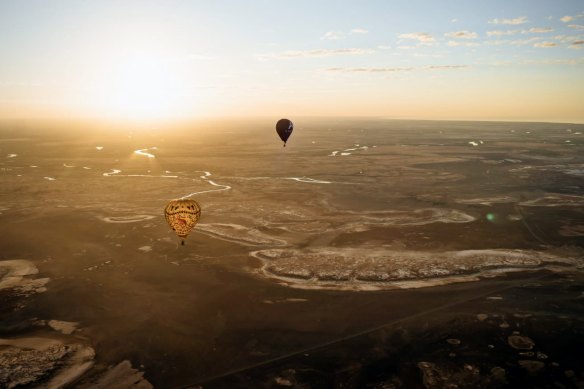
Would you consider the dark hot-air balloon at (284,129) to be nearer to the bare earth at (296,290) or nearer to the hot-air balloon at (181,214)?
the bare earth at (296,290)

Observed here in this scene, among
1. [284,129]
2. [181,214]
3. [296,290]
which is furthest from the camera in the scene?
[284,129]

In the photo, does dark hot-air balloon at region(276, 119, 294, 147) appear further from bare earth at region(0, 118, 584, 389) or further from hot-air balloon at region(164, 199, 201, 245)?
hot-air balloon at region(164, 199, 201, 245)

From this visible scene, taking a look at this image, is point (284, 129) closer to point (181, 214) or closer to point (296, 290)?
point (181, 214)

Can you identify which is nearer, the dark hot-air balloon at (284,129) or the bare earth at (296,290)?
the bare earth at (296,290)

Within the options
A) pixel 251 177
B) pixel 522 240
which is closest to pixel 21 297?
pixel 522 240

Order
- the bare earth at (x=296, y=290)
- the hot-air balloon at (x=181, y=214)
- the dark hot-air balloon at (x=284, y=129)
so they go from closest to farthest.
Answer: the bare earth at (x=296, y=290), the hot-air balloon at (x=181, y=214), the dark hot-air balloon at (x=284, y=129)

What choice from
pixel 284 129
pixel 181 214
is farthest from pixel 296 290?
pixel 284 129

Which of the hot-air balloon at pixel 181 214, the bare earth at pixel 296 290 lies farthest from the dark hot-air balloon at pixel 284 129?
the hot-air balloon at pixel 181 214

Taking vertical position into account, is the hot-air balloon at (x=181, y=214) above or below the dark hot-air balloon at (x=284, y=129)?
below

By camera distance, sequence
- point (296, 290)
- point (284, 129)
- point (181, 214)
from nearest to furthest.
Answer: point (296, 290) → point (181, 214) → point (284, 129)

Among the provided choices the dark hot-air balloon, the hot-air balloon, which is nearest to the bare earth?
the hot-air balloon

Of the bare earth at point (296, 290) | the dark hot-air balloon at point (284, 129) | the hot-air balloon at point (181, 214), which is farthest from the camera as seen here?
the dark hot-air balloon at point (284, 129)
